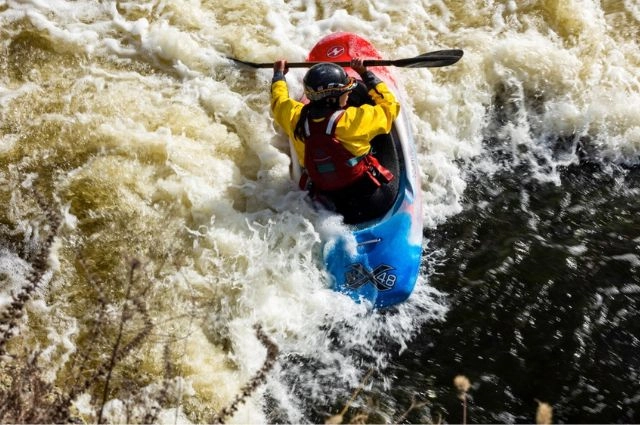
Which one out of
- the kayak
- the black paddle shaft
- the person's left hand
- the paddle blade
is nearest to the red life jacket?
the kayak

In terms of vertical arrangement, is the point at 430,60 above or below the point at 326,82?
below

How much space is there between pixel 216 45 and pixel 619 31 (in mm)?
3704

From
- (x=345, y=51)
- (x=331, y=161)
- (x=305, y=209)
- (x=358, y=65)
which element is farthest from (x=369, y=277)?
(x=345, y=51)

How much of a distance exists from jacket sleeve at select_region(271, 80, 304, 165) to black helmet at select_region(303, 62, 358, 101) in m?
0.29

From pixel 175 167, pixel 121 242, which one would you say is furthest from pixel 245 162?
pixel 121 242

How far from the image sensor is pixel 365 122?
4.28 meters

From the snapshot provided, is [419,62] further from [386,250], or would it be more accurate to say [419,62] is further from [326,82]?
[386,250]

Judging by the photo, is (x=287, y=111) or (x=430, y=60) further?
(x=430, y=60)

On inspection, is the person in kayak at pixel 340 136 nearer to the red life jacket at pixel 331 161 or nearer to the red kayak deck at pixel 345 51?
the red life jacket at pixel 331 161

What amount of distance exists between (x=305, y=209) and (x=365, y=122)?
0.76 metres

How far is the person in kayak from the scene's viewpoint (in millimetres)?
4211

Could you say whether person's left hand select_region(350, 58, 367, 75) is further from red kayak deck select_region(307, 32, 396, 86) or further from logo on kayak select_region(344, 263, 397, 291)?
logo on kayak select_region(344, 263, 397, 291)

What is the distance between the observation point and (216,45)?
5961 millimetres

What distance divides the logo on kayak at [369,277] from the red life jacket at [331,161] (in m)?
0.55
